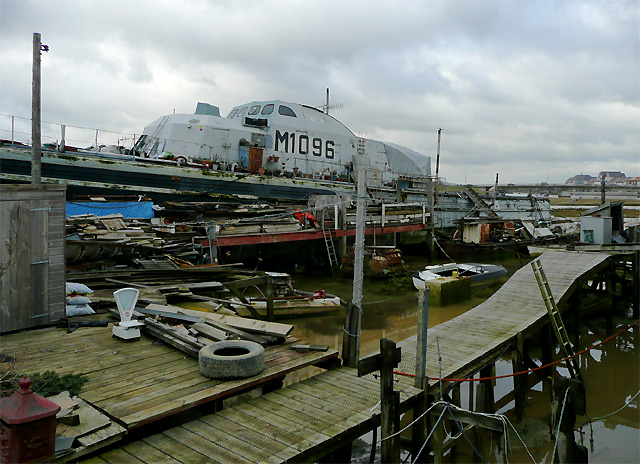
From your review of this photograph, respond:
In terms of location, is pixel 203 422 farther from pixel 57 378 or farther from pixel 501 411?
pixel 501 411

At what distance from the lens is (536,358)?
12.6m

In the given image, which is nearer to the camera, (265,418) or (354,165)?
(265,418)

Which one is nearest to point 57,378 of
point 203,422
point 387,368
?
point 203,422

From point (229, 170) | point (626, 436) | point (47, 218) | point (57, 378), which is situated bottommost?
point (626, 436)

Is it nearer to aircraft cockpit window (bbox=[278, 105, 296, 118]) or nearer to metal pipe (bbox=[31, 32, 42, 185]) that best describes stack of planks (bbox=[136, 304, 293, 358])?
metal pipe (bbox=[31, 32, 42, 185])

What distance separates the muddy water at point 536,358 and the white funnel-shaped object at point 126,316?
403 centimetres

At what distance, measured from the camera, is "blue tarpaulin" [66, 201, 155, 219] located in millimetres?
18016

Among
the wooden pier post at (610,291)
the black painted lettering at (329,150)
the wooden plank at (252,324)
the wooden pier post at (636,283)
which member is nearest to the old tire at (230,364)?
the wooden plank at (252,324)

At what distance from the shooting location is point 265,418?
17.3 ft

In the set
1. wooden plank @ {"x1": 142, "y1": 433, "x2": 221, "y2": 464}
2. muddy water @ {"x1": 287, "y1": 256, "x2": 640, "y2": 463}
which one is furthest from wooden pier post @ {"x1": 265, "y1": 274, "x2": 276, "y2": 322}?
wooden plank @ {"x1": 142, "y1": 433, "x2": 221, "y2": 464}

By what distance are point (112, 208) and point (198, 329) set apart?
534 inches

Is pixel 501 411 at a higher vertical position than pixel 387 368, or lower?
lower

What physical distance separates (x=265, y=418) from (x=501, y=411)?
621cm

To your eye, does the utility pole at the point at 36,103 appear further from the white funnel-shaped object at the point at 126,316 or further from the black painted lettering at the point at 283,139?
the black painted lettering at the point at 283,139
